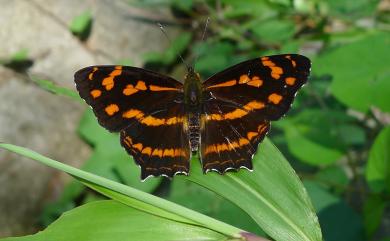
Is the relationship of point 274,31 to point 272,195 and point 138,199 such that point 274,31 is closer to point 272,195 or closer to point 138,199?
point 272,195

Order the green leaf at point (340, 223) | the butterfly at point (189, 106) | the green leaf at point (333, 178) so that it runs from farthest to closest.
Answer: the green leaf at point (333, 178)
the green leaf at point (340, 223)
the butterfly at point (189, 106)

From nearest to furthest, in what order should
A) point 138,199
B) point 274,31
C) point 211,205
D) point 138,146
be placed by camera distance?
point 138,199
point 138,146
point 211,205
point 274,31

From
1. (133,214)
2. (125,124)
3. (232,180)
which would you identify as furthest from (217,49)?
(133,214)

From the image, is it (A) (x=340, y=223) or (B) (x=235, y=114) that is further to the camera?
(A) (x=340, y=223)

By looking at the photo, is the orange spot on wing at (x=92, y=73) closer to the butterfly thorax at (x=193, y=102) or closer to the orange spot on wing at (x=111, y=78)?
the orange spot on wing at (x=111, y=78)

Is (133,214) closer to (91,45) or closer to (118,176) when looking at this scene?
(118,176)

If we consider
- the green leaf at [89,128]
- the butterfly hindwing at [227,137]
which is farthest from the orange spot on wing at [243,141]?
the green leaf at [89,128]

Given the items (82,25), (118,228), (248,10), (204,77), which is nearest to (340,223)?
(118,228)

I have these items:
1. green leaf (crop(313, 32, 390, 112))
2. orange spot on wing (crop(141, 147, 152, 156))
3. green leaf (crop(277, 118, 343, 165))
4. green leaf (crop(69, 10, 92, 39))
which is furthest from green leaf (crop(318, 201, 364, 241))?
green leaf (crop(69, 10, 92, 39))
